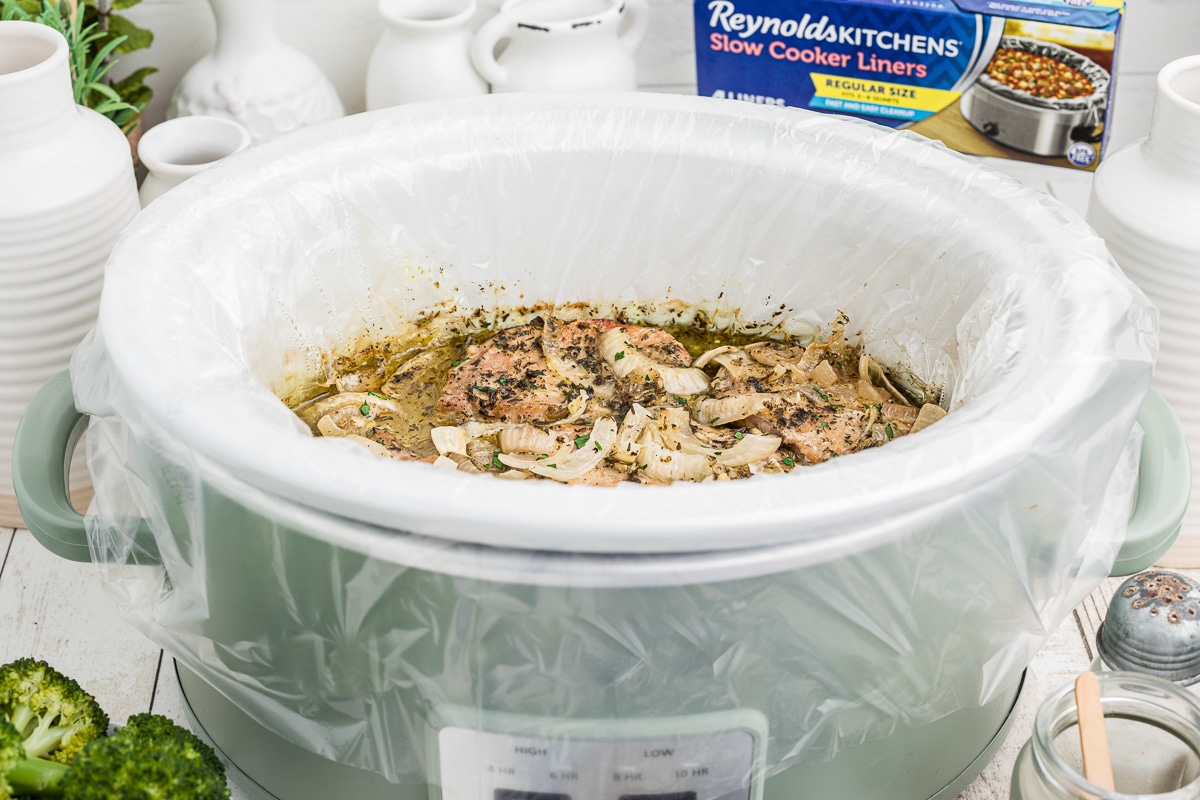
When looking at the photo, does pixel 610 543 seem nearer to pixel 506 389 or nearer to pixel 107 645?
pixel 506 389

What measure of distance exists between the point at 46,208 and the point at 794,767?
727 millimetres

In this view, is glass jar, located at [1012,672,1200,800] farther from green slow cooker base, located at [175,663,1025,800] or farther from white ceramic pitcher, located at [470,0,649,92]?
white ceramic pitcher, located at [470,0,649,92]

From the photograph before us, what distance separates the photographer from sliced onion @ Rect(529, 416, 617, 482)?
38.8 inches

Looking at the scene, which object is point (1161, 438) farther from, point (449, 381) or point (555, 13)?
point (555, 13)

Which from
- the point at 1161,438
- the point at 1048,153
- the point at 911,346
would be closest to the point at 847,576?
the point at 1161,438

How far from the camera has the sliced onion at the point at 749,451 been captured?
39.2 inches

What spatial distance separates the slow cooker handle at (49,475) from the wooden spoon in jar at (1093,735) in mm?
587

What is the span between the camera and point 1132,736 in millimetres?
776

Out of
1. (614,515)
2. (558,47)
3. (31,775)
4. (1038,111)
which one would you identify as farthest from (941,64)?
(31,775)

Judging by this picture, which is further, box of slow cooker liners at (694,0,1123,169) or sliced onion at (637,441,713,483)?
box of slow cooker liners at (694,0,1123,169)

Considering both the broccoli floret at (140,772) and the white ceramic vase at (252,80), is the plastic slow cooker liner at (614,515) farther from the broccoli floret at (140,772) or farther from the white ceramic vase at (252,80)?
the white ceramic vase at (252,80)

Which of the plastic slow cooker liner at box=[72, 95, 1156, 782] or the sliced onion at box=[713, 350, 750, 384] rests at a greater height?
the plastic slow cooker liner at box=[72, 95, 1156, 782]

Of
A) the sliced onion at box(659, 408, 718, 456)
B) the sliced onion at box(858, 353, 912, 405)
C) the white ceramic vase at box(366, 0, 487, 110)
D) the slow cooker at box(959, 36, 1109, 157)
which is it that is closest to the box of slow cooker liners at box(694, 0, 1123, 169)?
the slow cooker at box(959, 36, 1109, 157)

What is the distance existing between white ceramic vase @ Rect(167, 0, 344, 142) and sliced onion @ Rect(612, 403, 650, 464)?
566mm
